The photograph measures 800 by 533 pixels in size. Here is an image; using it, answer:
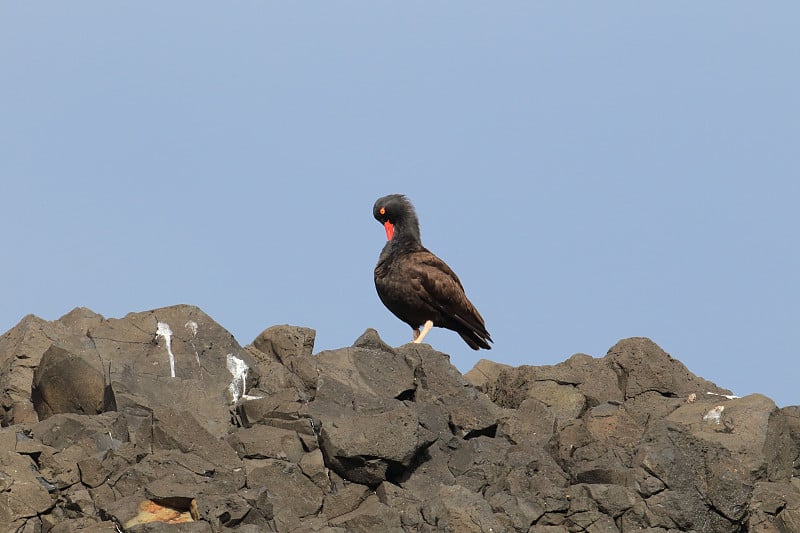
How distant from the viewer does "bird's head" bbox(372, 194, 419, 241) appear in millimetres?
22192

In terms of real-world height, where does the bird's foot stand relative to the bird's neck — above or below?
below

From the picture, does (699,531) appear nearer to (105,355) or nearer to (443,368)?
(443,368)

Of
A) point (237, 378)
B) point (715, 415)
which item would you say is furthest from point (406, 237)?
point (715, 415)

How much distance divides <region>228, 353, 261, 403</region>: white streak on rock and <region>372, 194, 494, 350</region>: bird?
436 centimetres

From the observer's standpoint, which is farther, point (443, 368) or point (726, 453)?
point (443, 368)

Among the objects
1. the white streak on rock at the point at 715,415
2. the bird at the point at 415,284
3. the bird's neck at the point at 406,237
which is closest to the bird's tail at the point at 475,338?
the bird at the point at 415,284

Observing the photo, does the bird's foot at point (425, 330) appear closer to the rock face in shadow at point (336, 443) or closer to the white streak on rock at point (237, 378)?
the rock face in shadow at point (336, 443)

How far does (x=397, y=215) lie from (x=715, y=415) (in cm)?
711

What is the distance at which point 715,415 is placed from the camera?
58.3ft

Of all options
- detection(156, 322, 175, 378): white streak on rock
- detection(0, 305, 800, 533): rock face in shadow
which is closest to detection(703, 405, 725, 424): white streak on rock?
detection(0, 305, 800, 533): rock face in shadow

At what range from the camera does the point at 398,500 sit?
588 inches

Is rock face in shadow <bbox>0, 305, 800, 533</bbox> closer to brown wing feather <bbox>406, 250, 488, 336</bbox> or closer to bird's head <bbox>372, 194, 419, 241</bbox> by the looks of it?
brown wing feather <bbox>406, 250, 488, 336</bbox>

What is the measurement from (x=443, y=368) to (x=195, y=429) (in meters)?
Result: 4.14

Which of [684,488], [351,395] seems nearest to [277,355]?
[351,395]
